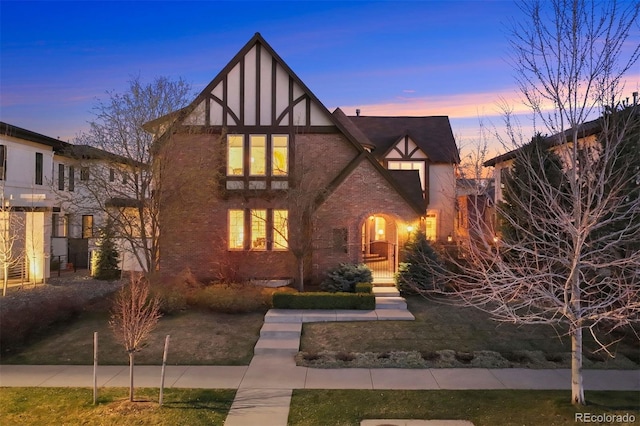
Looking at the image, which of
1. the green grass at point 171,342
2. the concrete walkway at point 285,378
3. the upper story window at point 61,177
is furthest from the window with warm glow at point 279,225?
the upper story window at point 61,177

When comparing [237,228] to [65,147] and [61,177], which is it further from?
[61,177]

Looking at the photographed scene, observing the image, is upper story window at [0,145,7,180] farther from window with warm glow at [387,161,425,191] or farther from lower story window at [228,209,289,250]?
window with warm glow at [387,161,425,191]

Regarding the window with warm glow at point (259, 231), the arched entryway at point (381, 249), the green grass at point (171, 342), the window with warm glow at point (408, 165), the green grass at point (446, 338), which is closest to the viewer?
the green grass at point (171, 342)

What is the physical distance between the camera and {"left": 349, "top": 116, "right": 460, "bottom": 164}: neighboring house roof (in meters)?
29.8

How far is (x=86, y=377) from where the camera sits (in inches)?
404

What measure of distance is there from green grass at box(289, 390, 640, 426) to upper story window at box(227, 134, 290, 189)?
1207 cm

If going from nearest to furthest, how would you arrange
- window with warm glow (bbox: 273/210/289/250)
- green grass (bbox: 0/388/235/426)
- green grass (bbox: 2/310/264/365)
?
green grass (bbox: 0/388/235/426)
green grass (bbox: 2/310/264/365)
window with warm glow (bbox: 273/210/289/250)

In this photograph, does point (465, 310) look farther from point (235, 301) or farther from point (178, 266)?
point (178, 266)

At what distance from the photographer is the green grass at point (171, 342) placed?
11492mm

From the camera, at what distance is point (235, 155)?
2020 cm

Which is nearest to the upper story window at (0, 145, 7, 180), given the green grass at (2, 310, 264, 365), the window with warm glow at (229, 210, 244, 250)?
the green grass at (2, 310, 264, 365)

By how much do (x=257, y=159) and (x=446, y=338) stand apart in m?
11.4

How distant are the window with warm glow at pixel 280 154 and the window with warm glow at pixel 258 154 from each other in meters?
0.36

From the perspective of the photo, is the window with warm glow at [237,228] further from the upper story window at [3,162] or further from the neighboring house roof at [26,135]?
the upper story window at [3,162]
